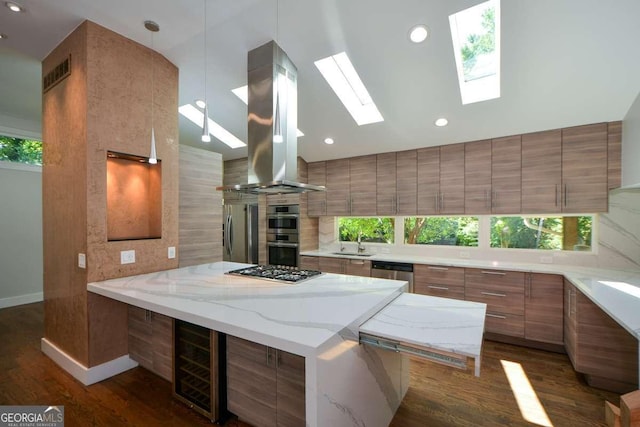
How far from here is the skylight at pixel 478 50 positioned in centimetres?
238

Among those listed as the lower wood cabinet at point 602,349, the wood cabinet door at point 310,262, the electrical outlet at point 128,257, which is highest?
the electrical outlet at point 128,257

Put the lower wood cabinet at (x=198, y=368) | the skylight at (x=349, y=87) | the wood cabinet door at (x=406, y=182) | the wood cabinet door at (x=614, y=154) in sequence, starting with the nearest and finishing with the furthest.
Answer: the lower wood cabinet at (x=198, y=368) < the wood cabinet door at (x=614, y=154) < the skylight at (x=349, y=87) < the wood cabinet door at (x=406, y=182)

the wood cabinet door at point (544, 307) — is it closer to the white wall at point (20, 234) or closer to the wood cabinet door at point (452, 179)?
the wood cabinet door at point (452, 179)

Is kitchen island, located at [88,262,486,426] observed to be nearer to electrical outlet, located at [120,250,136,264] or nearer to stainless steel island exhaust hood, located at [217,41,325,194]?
electrical outlet, located at [120,250,136,264]

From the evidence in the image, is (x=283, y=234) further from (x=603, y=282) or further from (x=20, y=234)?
(x=20, y=234)

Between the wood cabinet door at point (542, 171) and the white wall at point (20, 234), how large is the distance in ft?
23.7

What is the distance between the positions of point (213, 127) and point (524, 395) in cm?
506

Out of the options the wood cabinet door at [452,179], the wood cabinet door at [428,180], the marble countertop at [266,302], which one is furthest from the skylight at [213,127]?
the wood cabinet door at [452,179]

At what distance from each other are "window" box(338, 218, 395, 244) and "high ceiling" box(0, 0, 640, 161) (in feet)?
5.47

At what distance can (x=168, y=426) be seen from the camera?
1.88 metres

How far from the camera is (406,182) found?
4.06 metres

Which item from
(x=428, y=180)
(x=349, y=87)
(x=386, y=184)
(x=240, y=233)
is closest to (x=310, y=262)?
(x=240, y=233)

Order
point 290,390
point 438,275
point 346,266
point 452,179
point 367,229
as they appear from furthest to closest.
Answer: point 367,229
point 346,266
point 452,179
point 438,275
point 290,390

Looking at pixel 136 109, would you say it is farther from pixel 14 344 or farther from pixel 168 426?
pixel 14 344
